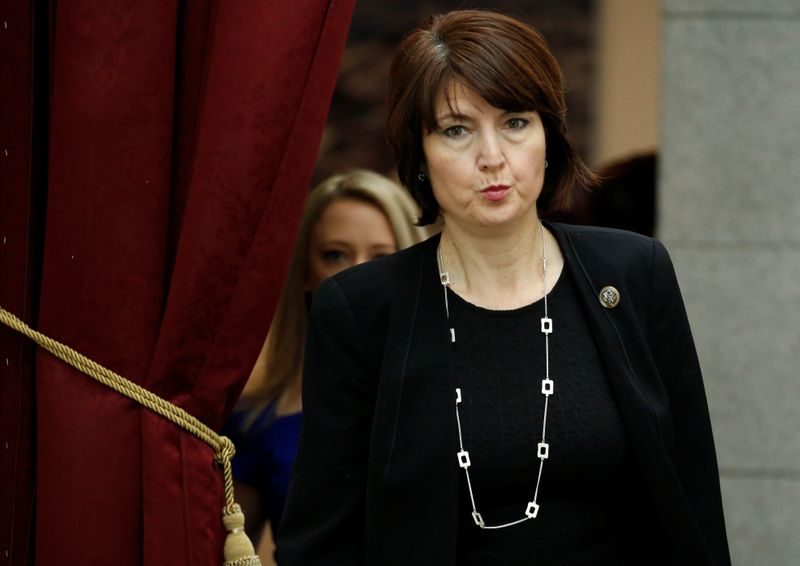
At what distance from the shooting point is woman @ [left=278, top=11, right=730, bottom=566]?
1.89m

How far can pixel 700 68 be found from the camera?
10.7ft

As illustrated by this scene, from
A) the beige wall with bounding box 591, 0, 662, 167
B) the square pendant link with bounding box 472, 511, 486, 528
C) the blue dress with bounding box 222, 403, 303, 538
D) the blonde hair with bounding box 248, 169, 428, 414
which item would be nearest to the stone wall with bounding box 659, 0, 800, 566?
the blonde hair with bounding box 248, 169, 428, 414

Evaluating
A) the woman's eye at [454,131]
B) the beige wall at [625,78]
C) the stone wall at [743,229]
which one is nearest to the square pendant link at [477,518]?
the woman's eye at [454,131]

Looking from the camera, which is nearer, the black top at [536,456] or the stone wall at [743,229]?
the black top at [536,456]

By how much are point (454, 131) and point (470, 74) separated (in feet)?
0.30

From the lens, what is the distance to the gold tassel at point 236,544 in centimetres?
207

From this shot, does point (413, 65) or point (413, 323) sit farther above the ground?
point (413, 65)

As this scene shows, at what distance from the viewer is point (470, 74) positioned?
6.16 feet

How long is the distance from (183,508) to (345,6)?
831 millimetres

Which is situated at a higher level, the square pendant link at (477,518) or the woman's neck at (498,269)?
the woman's neck at (498,269)

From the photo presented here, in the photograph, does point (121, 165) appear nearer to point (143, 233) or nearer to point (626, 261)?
point (143, 233)

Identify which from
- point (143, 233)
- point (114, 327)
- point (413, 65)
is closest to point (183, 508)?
point (114, 327)

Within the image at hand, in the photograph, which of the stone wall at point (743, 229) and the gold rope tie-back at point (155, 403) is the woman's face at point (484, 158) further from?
the stone wall at point (743, 229)

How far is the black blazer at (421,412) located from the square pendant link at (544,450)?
4.7 inches
